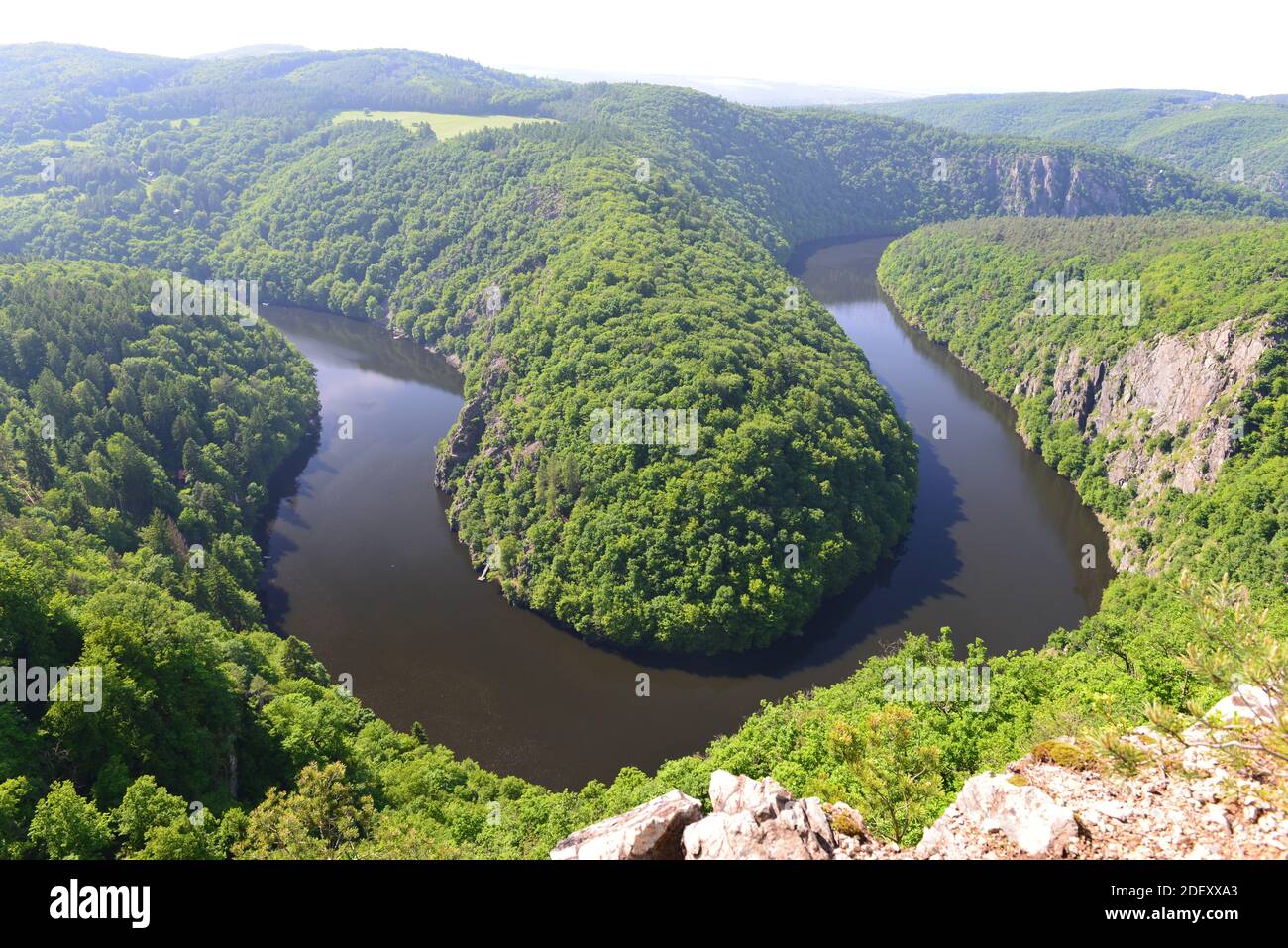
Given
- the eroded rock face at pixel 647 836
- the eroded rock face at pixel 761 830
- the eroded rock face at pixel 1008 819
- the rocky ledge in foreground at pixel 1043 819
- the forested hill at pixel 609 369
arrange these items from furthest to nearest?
the forested hill at pixel 609 369 → the eroded rock face at pixel 647 836 → the eroded rock face at pixel 761 830 → the eroded rock face at pixel 1008 819 → the rocky ledge in foreground at pixel 1043 819

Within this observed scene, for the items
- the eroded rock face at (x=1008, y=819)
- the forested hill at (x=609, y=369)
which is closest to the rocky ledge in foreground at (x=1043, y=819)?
the eroded rock face at (x=1008, y=819)

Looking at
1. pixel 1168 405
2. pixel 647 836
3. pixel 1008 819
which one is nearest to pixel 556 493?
pixel 647 836

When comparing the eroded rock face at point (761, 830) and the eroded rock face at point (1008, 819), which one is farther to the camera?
the eroded rock face at point (761, 830)

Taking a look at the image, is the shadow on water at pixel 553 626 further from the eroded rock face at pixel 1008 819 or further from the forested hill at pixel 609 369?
the eroded rock face at pixel 1008 819

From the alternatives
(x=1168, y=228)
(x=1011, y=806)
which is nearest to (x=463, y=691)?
(x=1011, y=806)

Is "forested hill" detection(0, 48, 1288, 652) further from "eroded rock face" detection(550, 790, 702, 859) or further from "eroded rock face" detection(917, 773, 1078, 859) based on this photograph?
"eroded rock face" detection(917, 773, 1078, 859)

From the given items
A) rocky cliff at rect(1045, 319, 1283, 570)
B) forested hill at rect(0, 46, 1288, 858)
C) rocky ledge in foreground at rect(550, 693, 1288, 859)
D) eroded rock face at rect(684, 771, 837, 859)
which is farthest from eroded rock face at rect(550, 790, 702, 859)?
rocky cliff at rect(1045, 319, 1283, 570)

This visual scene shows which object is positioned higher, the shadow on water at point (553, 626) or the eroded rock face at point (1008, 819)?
the eroded rock face at point (1008, 819)
